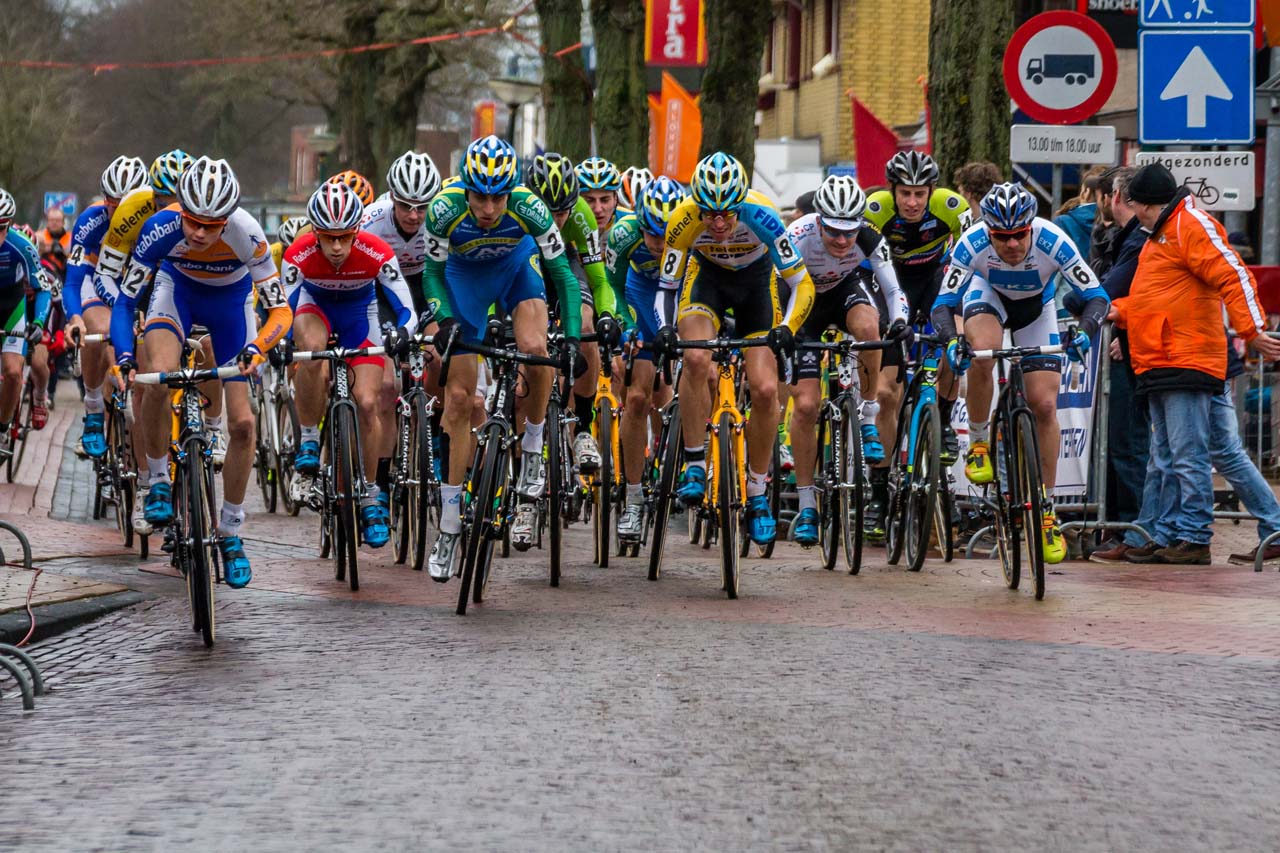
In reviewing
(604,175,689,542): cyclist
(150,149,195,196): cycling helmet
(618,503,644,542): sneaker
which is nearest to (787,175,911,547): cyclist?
(604,175,689,542): cyclist

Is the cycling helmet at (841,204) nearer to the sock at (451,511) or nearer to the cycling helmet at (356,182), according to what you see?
the cycling helmet at (356,182)

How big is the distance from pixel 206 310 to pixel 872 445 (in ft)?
12.4

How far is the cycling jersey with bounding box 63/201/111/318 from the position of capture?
13.4 metres

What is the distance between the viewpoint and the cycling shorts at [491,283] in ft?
35.9

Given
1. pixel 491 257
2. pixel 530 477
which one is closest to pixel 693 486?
pixel 530 477

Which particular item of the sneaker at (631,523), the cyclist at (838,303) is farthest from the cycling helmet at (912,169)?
the sneaker at (631,523)

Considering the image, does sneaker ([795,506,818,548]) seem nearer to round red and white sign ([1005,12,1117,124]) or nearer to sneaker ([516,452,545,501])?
sneaker ([516,452,545,501])

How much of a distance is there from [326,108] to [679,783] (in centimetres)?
5858

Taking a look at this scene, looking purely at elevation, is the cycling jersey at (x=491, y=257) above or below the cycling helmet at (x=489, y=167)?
below

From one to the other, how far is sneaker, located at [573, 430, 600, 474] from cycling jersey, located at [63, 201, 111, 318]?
3131 millimetres

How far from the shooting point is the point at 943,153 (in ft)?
55.3

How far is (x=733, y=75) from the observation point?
25500 millimetres

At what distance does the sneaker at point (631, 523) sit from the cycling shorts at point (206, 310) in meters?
2.63

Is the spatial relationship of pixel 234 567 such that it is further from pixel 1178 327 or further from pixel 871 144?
pixel 871 144
